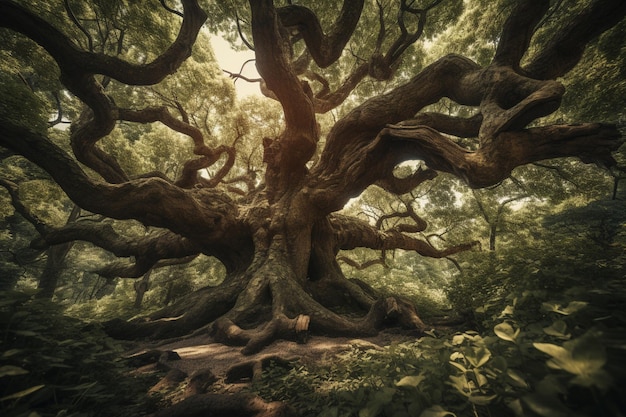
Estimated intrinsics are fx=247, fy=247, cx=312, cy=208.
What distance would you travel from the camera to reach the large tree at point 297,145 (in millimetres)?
4391

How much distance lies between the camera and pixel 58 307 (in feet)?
7.28

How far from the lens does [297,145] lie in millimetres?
7199

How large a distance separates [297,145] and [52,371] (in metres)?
6.40

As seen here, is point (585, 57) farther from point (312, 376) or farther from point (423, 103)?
point (312, 376)

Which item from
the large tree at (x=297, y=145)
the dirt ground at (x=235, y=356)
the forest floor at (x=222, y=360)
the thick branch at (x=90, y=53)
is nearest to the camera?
the forest floor at (x=222, y=360)

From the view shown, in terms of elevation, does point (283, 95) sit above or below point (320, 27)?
below

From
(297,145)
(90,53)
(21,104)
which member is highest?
(90,53)

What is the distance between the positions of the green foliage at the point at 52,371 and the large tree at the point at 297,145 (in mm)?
2183

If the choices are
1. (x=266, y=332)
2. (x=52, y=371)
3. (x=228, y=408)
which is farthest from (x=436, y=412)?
(x=266, y=332)

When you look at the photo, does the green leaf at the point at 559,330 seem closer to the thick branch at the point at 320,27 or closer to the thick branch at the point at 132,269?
the thick branch at the point at 320,27

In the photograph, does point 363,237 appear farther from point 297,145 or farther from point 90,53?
point 90,53

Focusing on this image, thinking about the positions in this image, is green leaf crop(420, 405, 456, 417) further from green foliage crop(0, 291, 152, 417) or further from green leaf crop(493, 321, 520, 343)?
green foliage crop(0, 291, 152, 417)

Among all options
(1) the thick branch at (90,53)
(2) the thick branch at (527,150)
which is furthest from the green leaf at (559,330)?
(1) the thick branch at (90,53)

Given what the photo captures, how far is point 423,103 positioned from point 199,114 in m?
9.76
